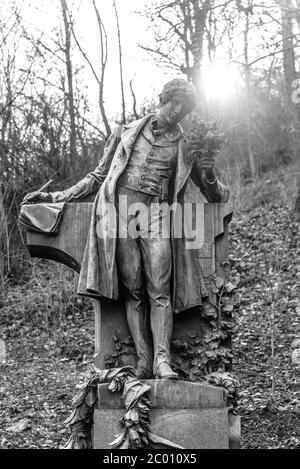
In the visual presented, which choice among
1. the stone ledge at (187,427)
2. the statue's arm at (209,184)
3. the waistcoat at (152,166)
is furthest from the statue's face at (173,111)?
the stone ledge at (187,427)

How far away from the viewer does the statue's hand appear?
303 inches

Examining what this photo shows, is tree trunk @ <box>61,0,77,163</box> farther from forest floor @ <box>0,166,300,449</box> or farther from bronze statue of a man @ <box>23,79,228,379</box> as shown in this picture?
bronze statue of a man @ <box>23,79,228,379</box>

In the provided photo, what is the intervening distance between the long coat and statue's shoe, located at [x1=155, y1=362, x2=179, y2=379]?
492 mm

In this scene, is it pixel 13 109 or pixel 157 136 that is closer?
pixel 157 136

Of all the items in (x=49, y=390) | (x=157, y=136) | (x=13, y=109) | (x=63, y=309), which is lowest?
(x=49, y=390)

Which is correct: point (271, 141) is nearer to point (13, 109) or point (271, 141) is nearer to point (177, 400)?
point (13, 109)

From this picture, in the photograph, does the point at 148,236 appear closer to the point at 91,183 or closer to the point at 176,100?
the point at 91,183

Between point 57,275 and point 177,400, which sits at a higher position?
point 57,275

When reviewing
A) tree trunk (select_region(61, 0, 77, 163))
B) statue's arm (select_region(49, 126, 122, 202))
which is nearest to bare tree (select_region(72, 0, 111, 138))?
tree trunk (select_region(61, 0, 77, 163))

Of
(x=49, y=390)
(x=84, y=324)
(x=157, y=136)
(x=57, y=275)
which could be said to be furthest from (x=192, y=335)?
(x=57, y=275)

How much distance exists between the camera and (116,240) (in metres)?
7.46

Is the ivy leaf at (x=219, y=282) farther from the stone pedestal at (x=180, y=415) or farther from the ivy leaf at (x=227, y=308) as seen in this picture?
the stone pedestal at (x=180, y=415)

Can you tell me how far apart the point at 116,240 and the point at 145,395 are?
1.22 m

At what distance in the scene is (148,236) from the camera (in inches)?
295
